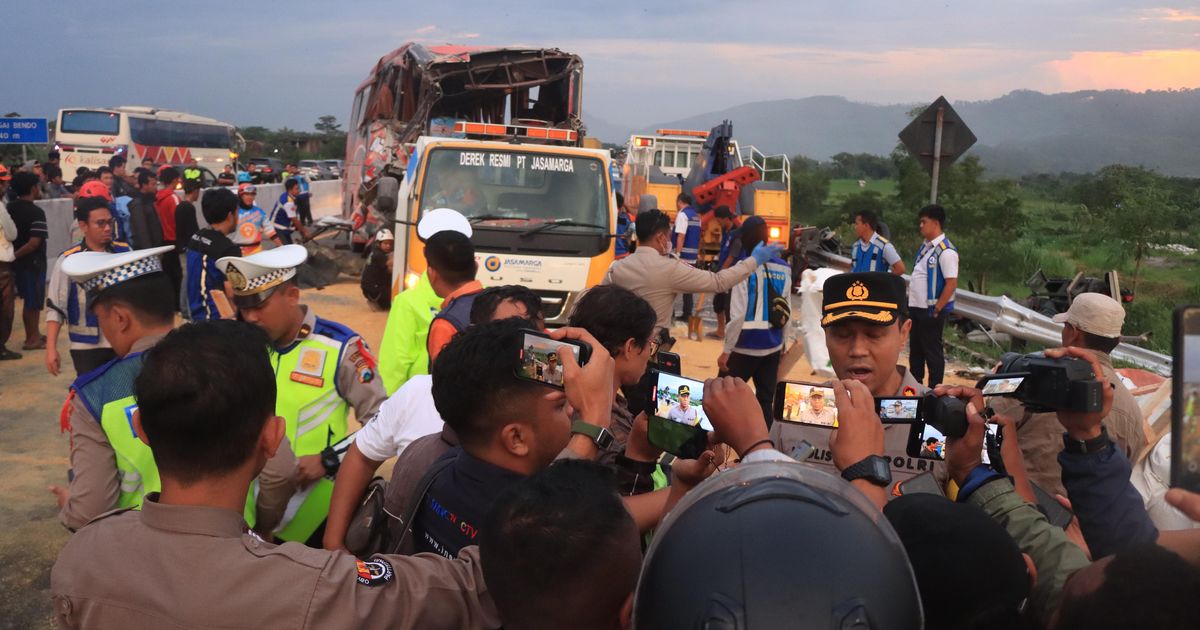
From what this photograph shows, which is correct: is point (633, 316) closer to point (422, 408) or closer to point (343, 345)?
point (422, 408)

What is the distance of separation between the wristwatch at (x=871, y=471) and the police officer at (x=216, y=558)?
2.58 ft

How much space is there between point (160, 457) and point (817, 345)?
27.4 ft

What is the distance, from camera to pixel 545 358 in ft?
7.12

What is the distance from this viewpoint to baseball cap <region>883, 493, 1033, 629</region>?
1439 mm

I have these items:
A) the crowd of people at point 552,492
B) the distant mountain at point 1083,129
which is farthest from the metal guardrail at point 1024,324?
the distant mountain at point 1083,129

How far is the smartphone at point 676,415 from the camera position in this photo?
6.75 ft

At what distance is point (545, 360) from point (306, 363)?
1544 millimetres

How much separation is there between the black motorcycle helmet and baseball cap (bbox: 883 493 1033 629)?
0.43 ft

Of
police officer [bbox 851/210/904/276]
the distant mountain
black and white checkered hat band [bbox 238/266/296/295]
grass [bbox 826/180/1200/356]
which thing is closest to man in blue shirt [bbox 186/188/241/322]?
black and white checkered hat band [bbox 238/266/296/295]

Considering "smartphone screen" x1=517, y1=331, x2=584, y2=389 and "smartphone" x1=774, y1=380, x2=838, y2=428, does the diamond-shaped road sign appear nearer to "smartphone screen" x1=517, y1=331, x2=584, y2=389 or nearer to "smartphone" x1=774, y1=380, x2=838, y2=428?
"smartphone" x1=774, y1=380, x2=838, y2=428

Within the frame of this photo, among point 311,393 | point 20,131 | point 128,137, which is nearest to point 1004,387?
point 311,393

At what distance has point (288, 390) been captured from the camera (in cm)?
336

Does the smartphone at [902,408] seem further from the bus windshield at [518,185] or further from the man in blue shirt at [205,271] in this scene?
the bus windshield at [518,185]

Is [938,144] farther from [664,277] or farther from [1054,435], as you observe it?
[1054,435]
